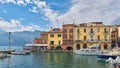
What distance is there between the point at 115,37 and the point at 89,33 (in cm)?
934

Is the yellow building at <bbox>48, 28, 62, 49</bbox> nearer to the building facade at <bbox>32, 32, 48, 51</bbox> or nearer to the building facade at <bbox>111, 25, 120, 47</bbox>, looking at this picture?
the building facade at <bbox>32, 32, 48, 51</bbox>

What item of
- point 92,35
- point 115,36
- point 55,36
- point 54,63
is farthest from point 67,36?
point 54,63

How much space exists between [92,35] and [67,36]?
9.05 m

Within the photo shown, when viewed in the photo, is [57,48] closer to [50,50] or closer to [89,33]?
[50,50]

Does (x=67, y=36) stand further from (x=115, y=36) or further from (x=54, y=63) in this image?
(x=54, y=63)

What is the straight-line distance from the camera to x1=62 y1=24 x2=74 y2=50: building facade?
109m

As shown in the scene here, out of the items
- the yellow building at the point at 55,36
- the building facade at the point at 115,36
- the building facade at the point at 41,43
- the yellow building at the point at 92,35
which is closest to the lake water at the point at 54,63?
the building facade at the point at 115,36

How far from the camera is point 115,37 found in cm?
10519

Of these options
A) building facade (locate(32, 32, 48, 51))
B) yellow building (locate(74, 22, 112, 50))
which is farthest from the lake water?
building facade (locate(32, 32, 48, 51))

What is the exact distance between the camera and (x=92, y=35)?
10806 cm

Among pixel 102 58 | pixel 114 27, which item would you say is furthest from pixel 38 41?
pixel 102 58

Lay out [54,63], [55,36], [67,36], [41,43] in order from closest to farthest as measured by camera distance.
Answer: [54,63] → [67,36] → [55,36] → [41,43]

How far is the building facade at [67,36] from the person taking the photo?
109m

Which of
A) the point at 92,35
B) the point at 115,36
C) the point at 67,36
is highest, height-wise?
the point at 92,35
